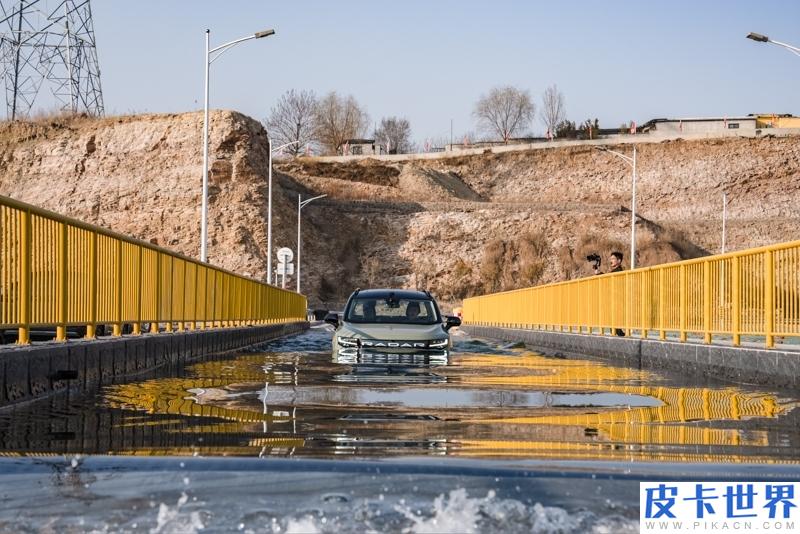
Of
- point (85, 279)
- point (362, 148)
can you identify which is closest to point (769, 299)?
point (85, 279)

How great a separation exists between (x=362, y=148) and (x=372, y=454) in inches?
5436

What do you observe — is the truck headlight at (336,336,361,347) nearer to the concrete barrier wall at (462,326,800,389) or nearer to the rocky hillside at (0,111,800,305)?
the concrete barrier wall at (462,326,800,389)

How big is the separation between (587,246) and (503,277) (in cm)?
714

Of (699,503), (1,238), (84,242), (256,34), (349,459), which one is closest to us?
(699,503)

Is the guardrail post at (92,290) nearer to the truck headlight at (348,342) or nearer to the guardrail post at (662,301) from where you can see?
the truck headlight at (348,342)

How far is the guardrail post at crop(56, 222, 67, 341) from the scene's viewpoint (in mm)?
12469

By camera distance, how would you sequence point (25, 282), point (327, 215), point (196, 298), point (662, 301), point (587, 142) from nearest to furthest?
point (25, 282)
point (662, 301)
point (196, 298)
point (327, 215)
point (587, 142)

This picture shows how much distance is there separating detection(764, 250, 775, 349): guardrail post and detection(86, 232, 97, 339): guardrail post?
779cm

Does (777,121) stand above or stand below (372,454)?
above

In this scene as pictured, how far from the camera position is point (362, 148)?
144 metres

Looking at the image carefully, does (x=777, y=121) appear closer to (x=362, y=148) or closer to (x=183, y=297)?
(x=362, y=148)

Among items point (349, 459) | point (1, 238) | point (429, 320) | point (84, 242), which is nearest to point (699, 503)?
point (349, 459)

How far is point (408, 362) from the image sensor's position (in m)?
16.4

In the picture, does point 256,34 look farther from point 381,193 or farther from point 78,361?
point 381,193
